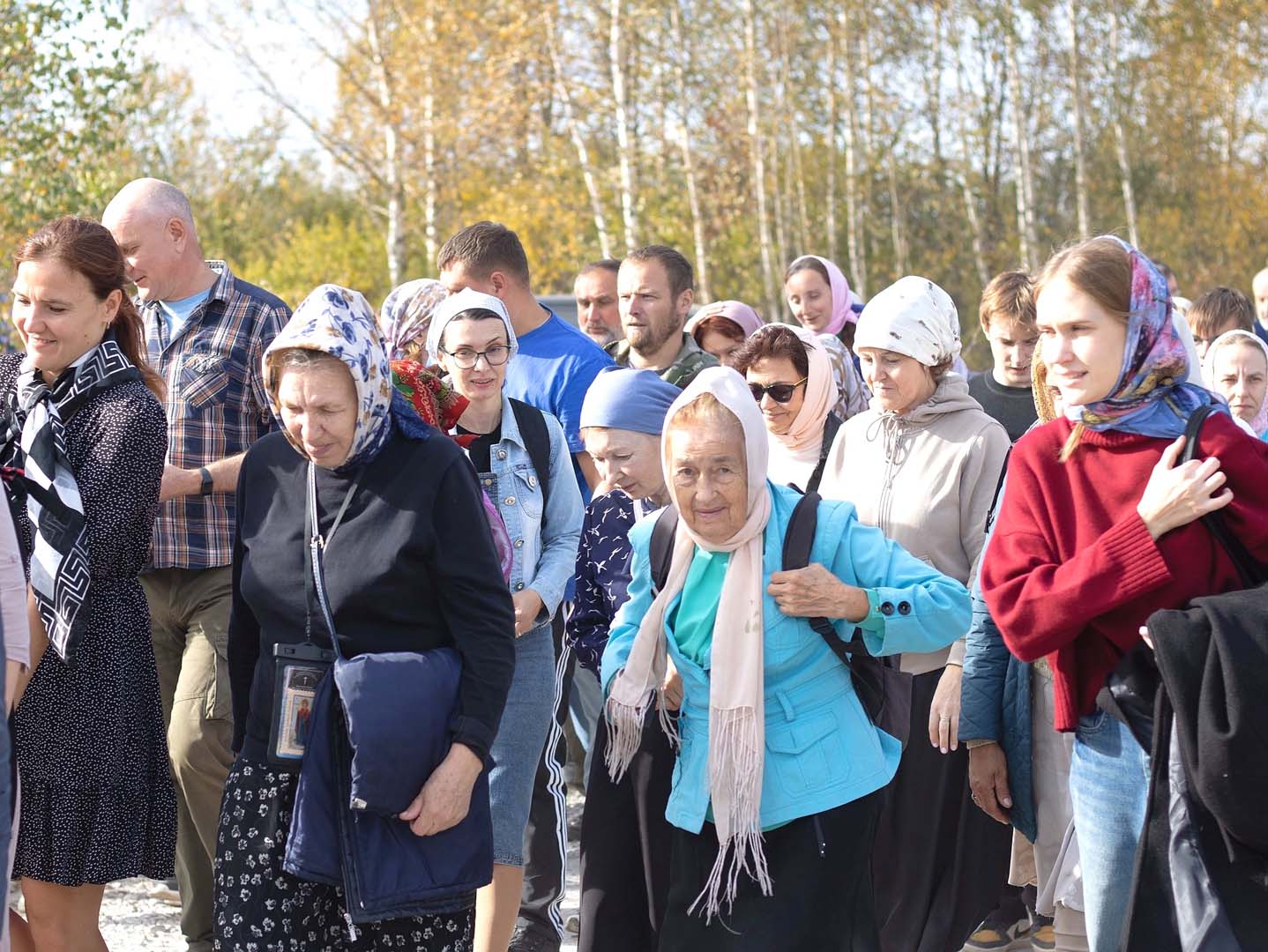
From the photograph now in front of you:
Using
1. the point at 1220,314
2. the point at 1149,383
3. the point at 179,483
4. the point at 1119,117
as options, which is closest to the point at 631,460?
the point at 179,483

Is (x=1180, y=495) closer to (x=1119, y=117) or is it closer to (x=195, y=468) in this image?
(x=195, y=468)

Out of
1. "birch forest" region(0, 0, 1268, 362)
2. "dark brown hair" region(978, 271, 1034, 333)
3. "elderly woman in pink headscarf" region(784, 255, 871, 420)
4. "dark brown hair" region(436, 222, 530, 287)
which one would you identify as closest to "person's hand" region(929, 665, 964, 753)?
"dark brown hair" region(978, 271, 1034, 333)

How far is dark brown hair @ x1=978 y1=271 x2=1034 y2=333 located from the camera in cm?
554

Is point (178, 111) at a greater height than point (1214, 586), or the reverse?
point (178, 111)

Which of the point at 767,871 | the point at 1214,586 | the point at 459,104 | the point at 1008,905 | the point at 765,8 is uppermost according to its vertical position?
the point at 765,8

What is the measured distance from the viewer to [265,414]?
5.04 meters

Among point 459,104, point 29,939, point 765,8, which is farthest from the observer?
point 765,8

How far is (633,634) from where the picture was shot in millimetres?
3703

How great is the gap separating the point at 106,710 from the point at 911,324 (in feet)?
8.39

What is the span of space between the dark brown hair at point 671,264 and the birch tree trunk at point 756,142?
17.6 m

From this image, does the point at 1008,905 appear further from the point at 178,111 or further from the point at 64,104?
the point at 178,111

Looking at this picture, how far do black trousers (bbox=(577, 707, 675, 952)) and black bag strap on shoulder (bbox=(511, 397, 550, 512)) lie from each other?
1.19 metres

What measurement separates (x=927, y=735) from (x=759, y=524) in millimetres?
1349

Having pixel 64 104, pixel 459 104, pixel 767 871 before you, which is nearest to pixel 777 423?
pixel 767 871
